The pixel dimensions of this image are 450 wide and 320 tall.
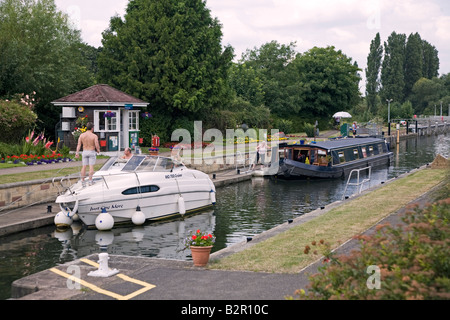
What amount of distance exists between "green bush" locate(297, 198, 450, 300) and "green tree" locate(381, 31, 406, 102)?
4536 inches

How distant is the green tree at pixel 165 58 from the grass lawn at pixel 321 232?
73.8 feet

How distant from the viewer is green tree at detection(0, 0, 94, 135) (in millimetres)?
35750

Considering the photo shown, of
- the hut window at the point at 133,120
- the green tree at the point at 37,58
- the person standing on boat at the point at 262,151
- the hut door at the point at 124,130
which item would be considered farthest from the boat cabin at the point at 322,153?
the green tree at the point at 37,58

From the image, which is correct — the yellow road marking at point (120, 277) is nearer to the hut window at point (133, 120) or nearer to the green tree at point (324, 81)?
the hut window at point (133, 120)

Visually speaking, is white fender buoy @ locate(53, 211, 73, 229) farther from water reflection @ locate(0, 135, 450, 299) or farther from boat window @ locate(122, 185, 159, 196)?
boat window @ locate(122, 185, 159, 196)

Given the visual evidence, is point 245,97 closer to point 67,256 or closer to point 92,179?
point 92,179

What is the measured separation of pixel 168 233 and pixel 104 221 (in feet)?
7.31

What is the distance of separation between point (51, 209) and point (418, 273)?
16.0 m

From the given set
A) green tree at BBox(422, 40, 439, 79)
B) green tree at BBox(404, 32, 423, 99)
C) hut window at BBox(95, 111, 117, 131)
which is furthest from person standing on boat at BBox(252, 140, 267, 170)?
green tree at BBox(422, 40, 439, 79)

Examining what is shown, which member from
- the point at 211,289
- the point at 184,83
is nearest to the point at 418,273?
the point at 211,289

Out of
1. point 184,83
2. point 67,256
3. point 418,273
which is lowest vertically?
point 67,256

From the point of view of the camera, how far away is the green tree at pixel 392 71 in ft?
388

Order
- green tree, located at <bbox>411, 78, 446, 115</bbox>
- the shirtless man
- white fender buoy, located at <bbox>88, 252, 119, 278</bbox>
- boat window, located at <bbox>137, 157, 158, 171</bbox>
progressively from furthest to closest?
green tree, located at <bbox>411, 78, 446, 115</bbox> < boat window, located at <bbox>137, 157, 158, 171</bbox> < the shirtless man < white fender buoy, located at <bbox>88, 252, 119, 278</bbox>

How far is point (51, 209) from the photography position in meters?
20.7
